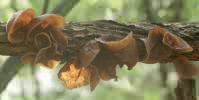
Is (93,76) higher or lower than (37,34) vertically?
lower

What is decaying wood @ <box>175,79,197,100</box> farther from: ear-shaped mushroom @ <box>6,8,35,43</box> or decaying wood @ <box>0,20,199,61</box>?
ear-shaped mushroom @ <box>6,8,35,43</box>

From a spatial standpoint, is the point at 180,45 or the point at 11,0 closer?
the point at 180,45

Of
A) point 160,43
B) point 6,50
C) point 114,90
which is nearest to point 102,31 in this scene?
point 160,43

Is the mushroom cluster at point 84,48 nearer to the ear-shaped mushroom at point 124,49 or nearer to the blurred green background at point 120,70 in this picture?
the ear-shaped mushroom at point 124,49

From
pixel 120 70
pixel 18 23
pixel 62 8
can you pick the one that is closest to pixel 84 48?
pixel 18 23

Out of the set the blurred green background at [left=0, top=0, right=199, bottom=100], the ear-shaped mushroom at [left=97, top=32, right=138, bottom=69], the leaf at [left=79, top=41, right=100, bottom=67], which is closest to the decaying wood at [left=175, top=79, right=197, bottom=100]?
the ear-shaped mushroom at [left=97, top=32, right=138, bottom=69]

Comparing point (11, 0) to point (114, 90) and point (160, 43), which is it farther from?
point (160, 43)

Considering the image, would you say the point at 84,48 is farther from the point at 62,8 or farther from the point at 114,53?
the point at 62,8
